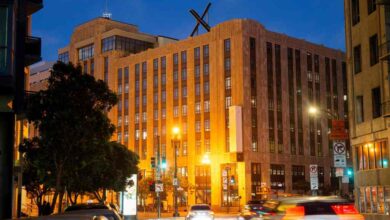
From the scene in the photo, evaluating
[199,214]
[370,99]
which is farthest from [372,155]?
[199,214]

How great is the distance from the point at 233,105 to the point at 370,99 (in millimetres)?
54773

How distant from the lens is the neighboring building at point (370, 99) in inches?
1359

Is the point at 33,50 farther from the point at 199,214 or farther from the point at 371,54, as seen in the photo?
the point at 371,54

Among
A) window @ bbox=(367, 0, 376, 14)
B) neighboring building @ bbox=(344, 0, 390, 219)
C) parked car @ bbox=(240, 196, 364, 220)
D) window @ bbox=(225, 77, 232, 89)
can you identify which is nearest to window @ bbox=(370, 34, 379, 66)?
neighboring building @ bbox=(344, 0, 390, 219)

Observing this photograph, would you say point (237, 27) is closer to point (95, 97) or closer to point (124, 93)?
point (124, 93)

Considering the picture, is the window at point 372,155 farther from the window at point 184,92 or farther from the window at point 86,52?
the window at point 86,52

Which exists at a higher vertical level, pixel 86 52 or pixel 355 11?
pixel 86 52

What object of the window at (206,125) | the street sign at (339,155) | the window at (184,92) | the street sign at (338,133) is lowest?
the street sign at (339,155)

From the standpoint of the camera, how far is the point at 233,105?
91500 millimetres

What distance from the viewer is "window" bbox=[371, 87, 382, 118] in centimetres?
3619

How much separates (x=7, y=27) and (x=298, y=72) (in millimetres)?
79841

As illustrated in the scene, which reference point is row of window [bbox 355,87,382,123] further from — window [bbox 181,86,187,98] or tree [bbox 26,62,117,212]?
window [bbox 181,86,187,98]

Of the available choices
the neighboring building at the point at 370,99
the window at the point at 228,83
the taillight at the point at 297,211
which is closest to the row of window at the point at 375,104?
the neighboring building at the point at 370,99

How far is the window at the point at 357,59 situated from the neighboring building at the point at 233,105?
5094 cm
